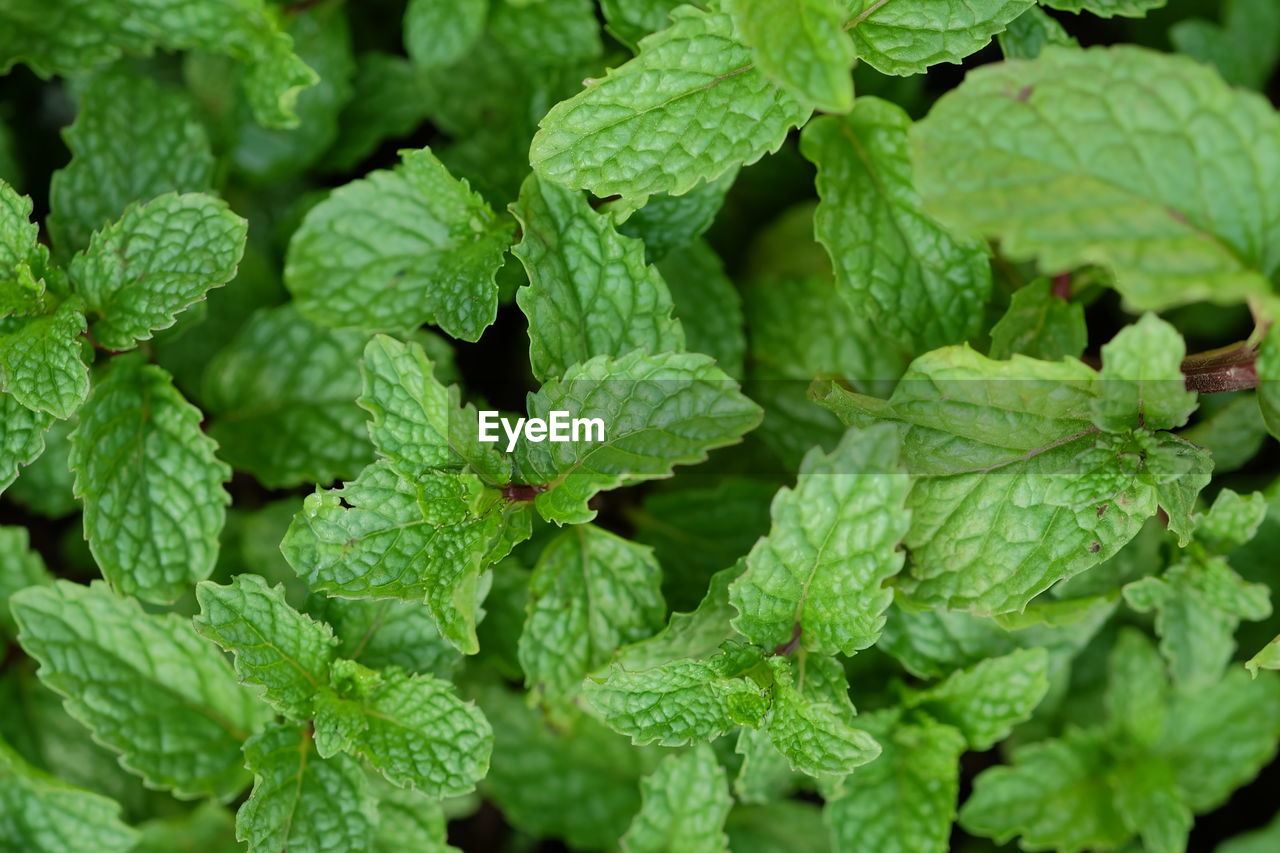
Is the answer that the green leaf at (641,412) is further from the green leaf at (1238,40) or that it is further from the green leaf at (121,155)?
the green leaf at (1238,40)

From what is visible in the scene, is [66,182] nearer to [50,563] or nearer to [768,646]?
[50,563]

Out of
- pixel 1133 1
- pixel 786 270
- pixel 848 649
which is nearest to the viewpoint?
pixel 848 649

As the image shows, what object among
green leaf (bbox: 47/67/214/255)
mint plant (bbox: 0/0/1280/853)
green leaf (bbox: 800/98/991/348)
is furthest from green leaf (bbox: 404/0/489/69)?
green leaf (bbox: 800/98/991/348)

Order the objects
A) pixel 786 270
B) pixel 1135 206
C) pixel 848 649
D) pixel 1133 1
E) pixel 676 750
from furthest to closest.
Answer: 1. pixel 786 270
2. pixel 676 750
3. pixel 1133 1
4. pixel 848 649
5. pixel 1135 206

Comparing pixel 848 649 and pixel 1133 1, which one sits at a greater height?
pixel 1133 1

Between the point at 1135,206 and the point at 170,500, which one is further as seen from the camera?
the point at 170,500

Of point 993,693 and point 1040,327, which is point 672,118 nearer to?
point 1040,327

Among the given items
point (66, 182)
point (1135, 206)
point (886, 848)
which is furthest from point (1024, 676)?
point (66, 182)

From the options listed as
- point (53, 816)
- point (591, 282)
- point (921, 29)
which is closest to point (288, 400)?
point (591, 282)
